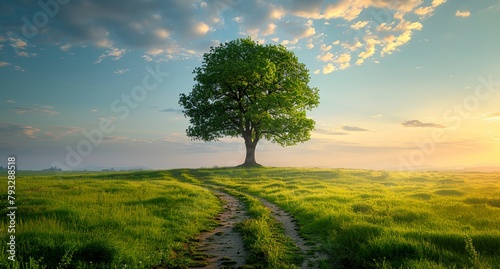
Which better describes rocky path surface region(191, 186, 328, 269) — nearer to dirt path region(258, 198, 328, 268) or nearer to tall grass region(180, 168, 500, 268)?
dirt path region(258, 198, 328, 268)

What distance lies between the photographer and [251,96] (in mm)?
52719

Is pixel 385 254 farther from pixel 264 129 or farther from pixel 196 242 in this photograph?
pixel 264 129

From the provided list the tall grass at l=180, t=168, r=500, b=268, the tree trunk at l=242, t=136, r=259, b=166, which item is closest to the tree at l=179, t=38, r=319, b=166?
the tree trunk at l=242, t=136, r=259, b=166

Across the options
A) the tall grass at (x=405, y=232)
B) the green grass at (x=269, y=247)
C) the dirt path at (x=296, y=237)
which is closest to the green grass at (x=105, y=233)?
the green grass at (x=269, y=247)

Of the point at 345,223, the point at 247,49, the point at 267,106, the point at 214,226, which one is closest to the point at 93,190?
the point at 214,226

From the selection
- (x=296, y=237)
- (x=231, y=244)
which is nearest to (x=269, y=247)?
(x=231, y=244)

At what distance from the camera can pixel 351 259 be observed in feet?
30.2

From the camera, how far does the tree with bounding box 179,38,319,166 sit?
4812cm

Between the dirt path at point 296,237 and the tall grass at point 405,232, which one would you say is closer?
the tall grass at point 405,232

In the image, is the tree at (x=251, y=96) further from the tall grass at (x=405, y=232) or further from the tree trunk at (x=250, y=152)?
the tall grass at (x=405, y=232)

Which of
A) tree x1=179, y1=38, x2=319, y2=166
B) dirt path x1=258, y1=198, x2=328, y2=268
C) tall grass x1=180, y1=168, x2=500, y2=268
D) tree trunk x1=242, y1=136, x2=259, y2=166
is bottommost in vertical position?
dirt path x1=258, y1=198, x2=328, y2=268

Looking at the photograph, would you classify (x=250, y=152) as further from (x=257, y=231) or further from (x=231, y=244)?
(x=231, y=244)

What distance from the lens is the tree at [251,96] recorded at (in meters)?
48.1

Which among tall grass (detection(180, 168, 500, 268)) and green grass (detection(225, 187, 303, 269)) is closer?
tall grass (detection(180, 168, 500, 268))
